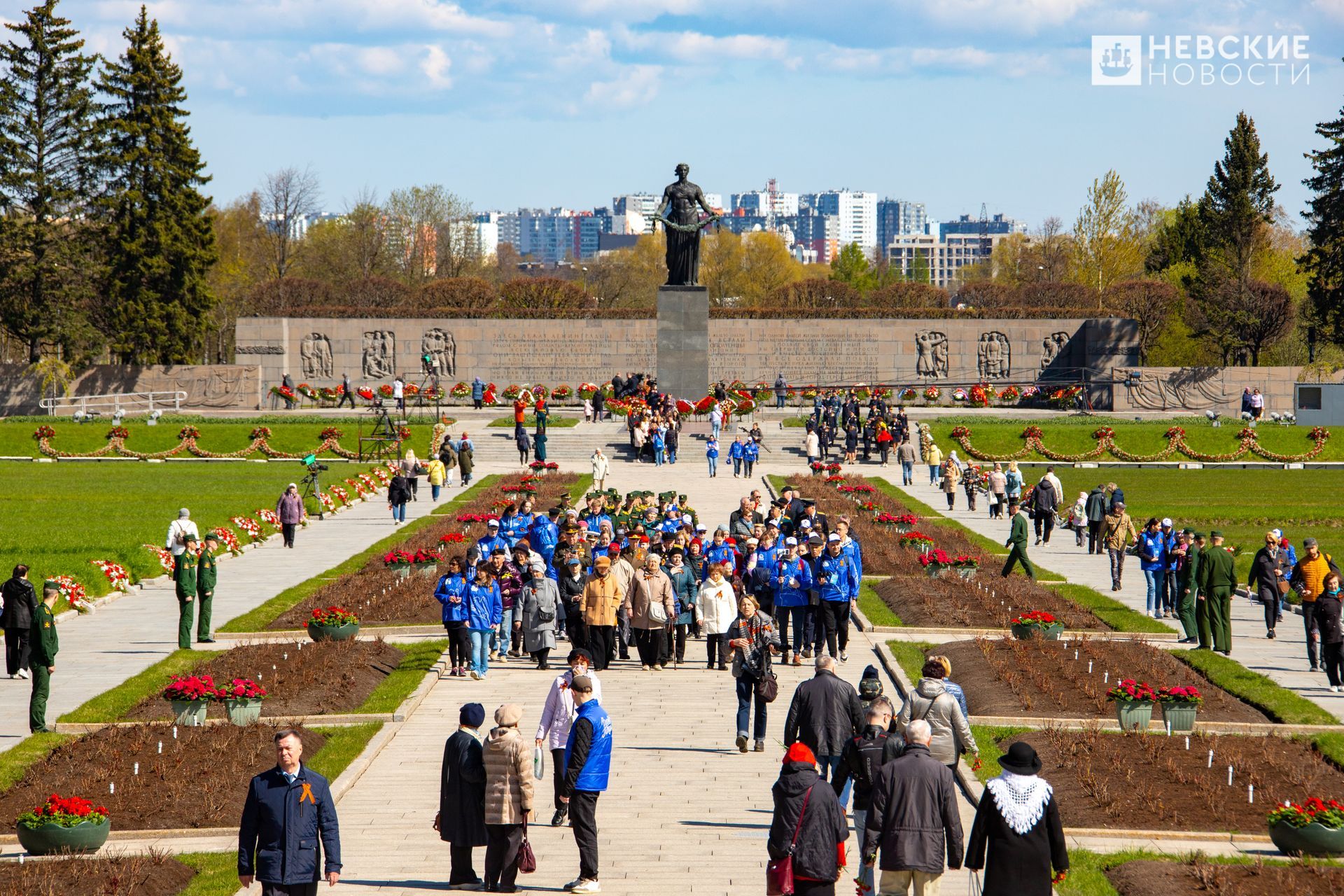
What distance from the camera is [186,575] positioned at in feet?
61.0

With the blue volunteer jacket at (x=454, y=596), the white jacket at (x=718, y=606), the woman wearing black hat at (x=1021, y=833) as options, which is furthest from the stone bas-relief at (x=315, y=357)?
the woman wearing black hat at (x=1021, y=833)

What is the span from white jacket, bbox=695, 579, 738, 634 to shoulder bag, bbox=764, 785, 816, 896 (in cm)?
806

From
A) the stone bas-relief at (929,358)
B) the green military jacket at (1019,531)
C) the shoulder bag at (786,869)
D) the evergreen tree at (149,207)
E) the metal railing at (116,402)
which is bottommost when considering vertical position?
the shoulder bag at (786,869)

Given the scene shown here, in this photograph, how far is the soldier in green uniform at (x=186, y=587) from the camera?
18594 millimetres

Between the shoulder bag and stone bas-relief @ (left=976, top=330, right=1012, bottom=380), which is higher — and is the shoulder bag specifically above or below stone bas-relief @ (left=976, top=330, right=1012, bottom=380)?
below

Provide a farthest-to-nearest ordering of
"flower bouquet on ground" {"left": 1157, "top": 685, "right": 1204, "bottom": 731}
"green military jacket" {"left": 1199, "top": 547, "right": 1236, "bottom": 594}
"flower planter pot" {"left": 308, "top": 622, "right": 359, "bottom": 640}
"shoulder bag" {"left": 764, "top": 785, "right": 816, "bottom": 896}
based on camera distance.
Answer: "flower planter pot" {"left": 308, "top": 622, "right": 359, "bottom": 640} < "green military jacket" {"left": 1199, "top": 547, "right": 1236, "bottom": 594} < "flower bouquet on ground" {"left": 1157, "top": 685, "right": 1204, "bottom": 731} < "shoulder bag" {"left": 764, "top": 785, "right": 816, "bottom": 896}

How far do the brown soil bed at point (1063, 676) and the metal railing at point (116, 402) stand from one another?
45.8 metres

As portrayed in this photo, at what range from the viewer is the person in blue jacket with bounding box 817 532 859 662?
17.0m

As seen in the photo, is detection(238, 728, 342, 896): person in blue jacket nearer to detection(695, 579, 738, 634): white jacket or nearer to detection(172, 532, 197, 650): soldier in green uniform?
detection(695, 579, 738, 634): white jacket

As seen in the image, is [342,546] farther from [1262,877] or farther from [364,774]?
[1262,877]

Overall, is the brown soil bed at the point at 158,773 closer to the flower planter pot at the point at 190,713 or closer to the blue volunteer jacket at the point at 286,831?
the flower planter pot at the point at 190,713

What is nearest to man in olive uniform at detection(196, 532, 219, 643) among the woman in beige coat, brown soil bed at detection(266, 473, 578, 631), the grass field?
brown soil bed at detection(266, 473, 578, 631)

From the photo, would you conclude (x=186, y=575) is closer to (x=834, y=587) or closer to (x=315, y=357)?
(x=834, y=587)

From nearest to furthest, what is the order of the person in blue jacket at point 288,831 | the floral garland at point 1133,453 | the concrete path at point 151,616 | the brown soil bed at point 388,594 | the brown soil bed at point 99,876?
the person in blue jacket at point 288,831 → the brown soil bed at point 99,876 → the concrete path at point 151,616 → the brown soil bed at point 388,594 → the floral garland at point 1133,453
